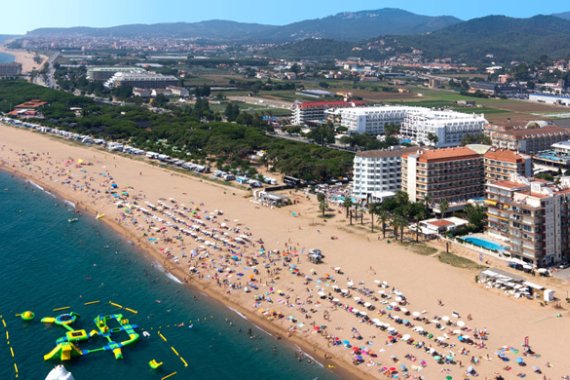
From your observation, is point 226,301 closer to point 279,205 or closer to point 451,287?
point 451,287

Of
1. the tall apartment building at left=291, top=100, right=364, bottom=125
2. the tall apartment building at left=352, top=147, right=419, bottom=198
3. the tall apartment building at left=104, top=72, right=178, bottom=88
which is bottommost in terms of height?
the tall apartment building at left=352, top=147, right=419, bottom=198

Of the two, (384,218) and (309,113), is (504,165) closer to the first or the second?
(384,218)

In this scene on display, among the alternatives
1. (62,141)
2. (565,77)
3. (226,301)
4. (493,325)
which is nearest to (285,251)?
(226,301)

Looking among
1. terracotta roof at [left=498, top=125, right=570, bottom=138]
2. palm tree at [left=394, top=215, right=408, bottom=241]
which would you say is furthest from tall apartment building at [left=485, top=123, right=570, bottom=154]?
palm tree at [left=394, top=215, right=408, bottom=241]

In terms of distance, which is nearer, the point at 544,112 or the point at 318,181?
the point at 318,181

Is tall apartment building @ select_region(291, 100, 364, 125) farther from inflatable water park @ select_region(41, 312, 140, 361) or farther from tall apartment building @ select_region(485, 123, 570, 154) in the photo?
inflatable water park @ select_region(41, 312, 140, 361)

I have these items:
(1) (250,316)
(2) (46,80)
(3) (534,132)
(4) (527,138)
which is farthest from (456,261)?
(2) (46,80)

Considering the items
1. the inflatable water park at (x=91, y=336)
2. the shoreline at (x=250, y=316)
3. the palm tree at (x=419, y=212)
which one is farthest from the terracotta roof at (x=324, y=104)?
the inflatable water park at (x=91, y=336)
